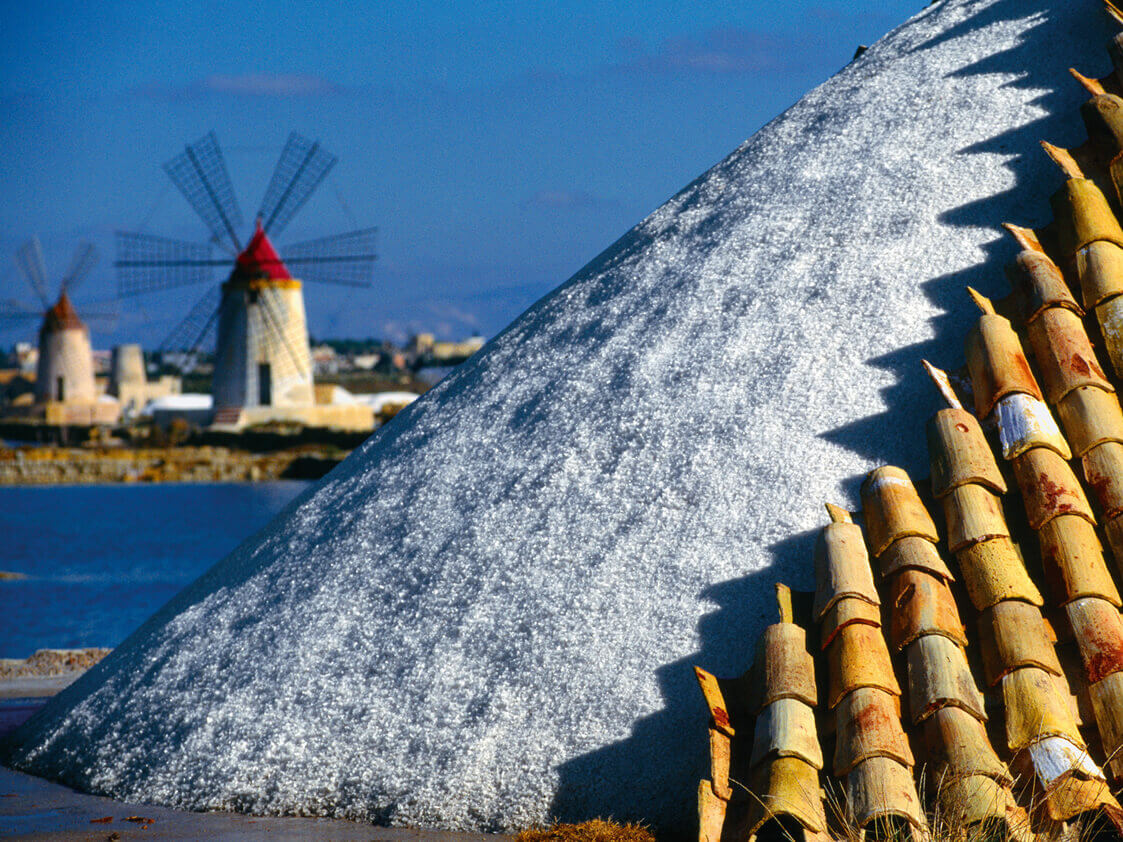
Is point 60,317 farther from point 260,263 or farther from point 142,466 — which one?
point 260,263

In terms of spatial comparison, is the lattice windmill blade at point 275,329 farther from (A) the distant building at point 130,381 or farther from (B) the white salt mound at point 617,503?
(B) the white salt mound at point 617,503

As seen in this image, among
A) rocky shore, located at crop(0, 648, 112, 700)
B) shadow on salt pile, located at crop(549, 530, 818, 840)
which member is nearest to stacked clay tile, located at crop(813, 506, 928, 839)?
shadow on salt pile, located at crop(549, 530, 818, 840)

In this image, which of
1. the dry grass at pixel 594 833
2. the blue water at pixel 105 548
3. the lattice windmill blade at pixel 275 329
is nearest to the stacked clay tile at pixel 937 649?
the dry grass at pixel 594 833

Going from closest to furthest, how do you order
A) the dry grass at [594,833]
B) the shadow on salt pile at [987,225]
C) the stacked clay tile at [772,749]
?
the stacked clay tile at [772,749] < the dry grass at [594,833] < the shadow on salt pile at [987,225]

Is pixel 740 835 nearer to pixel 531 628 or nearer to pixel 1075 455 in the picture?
pixel 531 628

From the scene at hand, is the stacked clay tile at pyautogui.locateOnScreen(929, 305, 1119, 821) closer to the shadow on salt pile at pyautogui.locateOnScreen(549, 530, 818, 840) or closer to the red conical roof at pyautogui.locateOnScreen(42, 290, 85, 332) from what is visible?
the shadow on salt pile at pyautogui.locateOnScreen(549, 530, 818, 840)

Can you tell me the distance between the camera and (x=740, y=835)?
11.3ft

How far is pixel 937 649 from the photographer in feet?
11.7

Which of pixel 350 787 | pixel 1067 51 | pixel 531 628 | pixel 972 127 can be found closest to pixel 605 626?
pixel 531 628

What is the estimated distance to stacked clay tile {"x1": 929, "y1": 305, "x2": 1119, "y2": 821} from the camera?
3.34m

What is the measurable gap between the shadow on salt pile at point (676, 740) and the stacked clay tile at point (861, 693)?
0.29 m

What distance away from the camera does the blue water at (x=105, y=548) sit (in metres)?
14.7

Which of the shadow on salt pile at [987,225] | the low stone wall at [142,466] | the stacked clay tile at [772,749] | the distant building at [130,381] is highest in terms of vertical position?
the distant building at [130,381]

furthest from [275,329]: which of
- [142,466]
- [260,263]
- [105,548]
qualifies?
[105,548]
